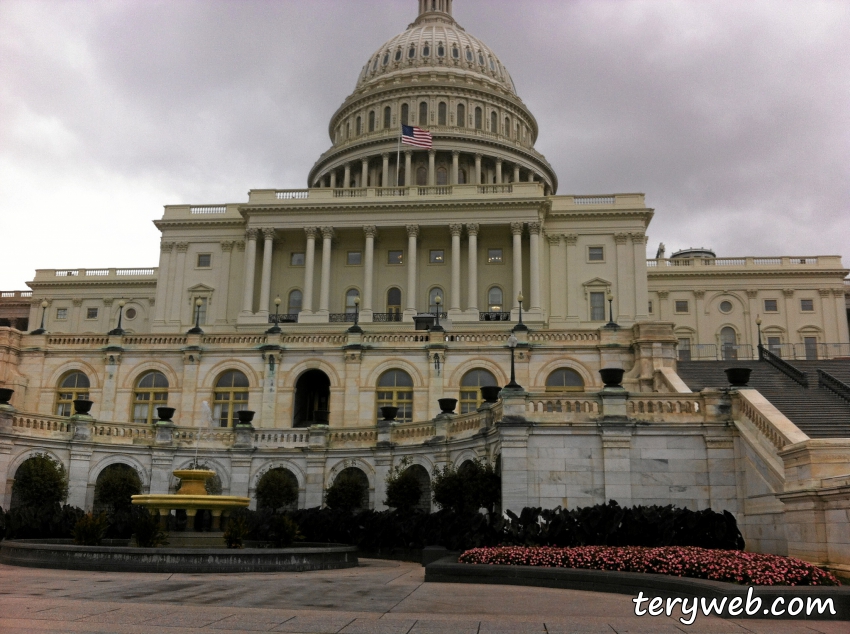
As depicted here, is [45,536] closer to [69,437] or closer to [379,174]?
[69,437]

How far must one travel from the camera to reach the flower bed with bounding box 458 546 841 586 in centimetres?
1673

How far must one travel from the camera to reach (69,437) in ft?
124

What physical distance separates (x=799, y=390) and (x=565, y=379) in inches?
504

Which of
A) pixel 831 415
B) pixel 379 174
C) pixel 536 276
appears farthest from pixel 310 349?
pixel 379 174

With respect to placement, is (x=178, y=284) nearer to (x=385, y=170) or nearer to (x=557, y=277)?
(x=385, y=170)

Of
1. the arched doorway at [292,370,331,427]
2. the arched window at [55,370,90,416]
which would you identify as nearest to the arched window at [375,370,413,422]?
the arched doorway at [292,370,331,427]

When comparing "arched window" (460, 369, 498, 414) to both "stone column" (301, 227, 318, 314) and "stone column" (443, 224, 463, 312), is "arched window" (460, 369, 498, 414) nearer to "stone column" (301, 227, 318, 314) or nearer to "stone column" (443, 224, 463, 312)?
"stone column" (443, 224, 463, 312)

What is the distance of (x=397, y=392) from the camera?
154ft

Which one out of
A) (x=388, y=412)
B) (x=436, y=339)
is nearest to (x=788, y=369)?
(x=436, y=339)

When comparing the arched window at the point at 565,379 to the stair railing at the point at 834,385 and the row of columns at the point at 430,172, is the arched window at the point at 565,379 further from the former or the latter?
the row of columns at the point at 430,172

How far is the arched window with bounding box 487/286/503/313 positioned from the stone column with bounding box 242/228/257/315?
23.0 metres

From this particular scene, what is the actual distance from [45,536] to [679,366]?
1270 inches

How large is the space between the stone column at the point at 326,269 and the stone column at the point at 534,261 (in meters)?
19.3

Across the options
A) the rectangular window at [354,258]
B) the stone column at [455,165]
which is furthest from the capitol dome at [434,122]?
the rectangular window at [354,258]
